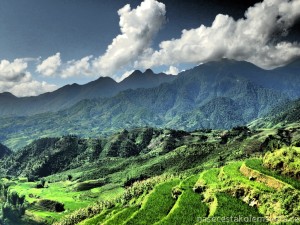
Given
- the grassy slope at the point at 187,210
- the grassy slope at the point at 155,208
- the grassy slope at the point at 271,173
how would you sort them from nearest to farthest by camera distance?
the grassy slope at the point at 187,210
the grassy slope at the point at 271,173
the grassy slope at the point at 155,208

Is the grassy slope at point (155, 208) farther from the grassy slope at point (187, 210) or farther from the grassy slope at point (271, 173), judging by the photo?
the grassy slope at point (271, 173)

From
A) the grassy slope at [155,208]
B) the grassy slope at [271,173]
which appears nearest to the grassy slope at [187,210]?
the grassy slope at [155,208]

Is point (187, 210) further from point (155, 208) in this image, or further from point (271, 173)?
point (271, 173)

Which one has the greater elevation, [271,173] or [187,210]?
[271,173]

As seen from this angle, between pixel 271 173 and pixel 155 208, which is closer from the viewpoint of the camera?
pixel 271 173

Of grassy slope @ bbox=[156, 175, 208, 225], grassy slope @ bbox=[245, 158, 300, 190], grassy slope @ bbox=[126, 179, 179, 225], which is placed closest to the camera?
grassy slope @ bbox=[156, 175, 208, 225]

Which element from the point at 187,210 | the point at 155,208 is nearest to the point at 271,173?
the point at 187,210

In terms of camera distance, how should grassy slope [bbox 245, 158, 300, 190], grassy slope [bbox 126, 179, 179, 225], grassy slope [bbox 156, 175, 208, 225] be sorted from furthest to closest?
grassy slope [bbox 126, 179, 179, 225]
grassy slope [bbox 245, 158, 300, 190]
grassy slope [bbox 156, 175, 208, 225]

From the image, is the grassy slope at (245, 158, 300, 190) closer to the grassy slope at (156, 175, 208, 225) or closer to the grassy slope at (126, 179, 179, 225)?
the grassy slope at (156, 175, 208, 225)

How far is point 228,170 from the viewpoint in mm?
159875

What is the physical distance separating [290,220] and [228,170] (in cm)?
5871

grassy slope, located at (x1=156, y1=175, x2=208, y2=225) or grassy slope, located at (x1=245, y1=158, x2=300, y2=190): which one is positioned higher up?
grassy slope, located at (x1=245, y1=158, x2=300, y2=190)

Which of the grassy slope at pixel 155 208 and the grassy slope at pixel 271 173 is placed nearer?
the grassy slope at pixel 271 173

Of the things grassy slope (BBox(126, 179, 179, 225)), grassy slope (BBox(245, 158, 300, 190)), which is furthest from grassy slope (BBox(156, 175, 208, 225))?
grassy slope (BBox(245, 158, 300, 190))
